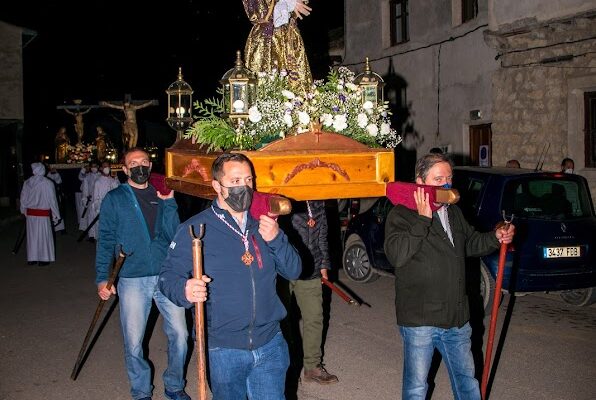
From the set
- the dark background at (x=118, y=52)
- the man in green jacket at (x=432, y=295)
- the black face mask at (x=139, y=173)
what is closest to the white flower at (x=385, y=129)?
the man in green jacket at (x=432, y=295)

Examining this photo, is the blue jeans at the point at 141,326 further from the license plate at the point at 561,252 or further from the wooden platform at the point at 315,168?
the license plate at the point at 561,252

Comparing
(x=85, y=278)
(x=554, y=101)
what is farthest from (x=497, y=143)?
(x=85, y=278)

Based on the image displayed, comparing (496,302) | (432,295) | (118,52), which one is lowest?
(496,302)

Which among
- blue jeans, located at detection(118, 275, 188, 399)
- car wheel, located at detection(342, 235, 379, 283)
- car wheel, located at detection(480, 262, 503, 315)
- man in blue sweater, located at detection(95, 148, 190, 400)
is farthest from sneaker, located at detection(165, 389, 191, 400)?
car wheel, located at detection(342, 235, 379, 283)

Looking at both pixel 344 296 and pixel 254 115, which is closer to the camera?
pixel 254 115

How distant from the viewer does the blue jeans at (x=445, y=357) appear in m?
4.66

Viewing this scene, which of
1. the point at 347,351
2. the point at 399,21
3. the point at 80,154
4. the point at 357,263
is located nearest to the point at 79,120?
the point at 80,154

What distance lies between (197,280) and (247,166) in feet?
2.31

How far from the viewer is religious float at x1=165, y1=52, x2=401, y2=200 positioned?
462 centimetres

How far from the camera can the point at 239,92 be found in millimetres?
4883

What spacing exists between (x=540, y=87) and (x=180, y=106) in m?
10.4

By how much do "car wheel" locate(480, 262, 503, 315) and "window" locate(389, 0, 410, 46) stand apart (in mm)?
12368

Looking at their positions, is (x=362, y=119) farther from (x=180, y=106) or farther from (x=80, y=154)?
(x=80, y=154)

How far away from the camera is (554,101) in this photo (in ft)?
47.2
